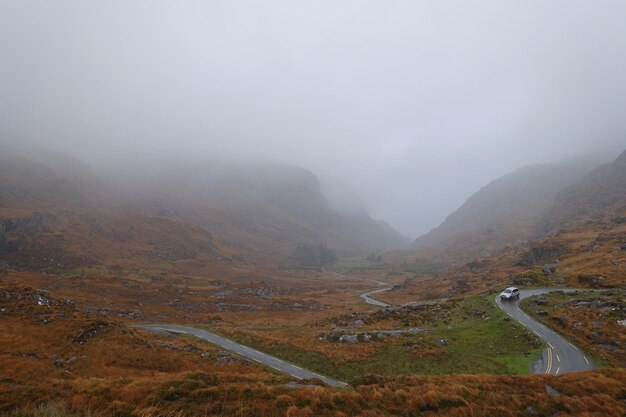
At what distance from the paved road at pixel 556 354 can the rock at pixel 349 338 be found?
1885 cm

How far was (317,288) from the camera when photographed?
133000 millimetres

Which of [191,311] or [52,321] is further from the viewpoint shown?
[191,311]

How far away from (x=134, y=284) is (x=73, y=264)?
33506 mm

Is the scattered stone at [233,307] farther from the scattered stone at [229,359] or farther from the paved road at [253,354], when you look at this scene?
the scattered stone at [229,359]

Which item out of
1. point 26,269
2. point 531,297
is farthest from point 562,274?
point 26,269

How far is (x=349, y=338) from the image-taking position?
40.2m

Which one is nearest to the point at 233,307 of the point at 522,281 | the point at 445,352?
the point at 445,352

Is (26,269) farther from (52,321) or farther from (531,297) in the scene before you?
(531,297)

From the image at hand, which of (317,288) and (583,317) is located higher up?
(583,317)

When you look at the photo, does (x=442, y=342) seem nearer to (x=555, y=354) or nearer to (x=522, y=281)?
(x=555, y=354)

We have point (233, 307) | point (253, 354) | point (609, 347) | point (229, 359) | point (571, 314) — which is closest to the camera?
point (609, 347)

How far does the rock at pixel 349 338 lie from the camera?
3943 centimetres

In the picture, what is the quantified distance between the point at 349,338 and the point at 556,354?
20727mm

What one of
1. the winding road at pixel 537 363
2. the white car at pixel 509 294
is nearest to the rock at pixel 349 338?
the winding road at pixel 537 363
